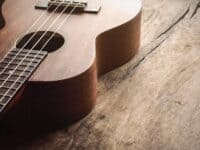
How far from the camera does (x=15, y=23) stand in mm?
1204

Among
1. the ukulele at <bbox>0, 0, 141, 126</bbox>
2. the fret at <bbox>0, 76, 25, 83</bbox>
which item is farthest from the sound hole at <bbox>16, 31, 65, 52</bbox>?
the fret at <bbox>0, 76, 25, 83</bbox>

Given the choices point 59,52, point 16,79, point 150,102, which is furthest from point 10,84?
point 150,102

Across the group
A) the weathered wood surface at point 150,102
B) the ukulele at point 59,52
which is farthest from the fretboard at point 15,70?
the weathered wood surface at point 150,102

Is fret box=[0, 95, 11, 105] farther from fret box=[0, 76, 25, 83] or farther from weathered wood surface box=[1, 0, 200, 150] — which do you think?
weathered wood surface box=[1, 0, 200, 150]

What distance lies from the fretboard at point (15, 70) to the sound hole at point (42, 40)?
8 cm

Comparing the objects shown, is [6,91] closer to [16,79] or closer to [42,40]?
[16,79]

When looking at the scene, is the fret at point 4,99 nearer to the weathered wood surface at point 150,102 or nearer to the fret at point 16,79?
the fret at point 16,79

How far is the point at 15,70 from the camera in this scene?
0.98 m

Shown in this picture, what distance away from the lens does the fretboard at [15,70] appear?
886mm

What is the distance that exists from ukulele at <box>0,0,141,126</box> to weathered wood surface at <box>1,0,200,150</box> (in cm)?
6

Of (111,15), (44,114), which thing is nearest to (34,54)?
(44,114)

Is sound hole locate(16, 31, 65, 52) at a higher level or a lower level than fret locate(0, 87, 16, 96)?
lower

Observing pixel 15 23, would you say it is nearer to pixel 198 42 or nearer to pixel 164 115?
pixel 164 115

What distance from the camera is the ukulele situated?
96 cm
